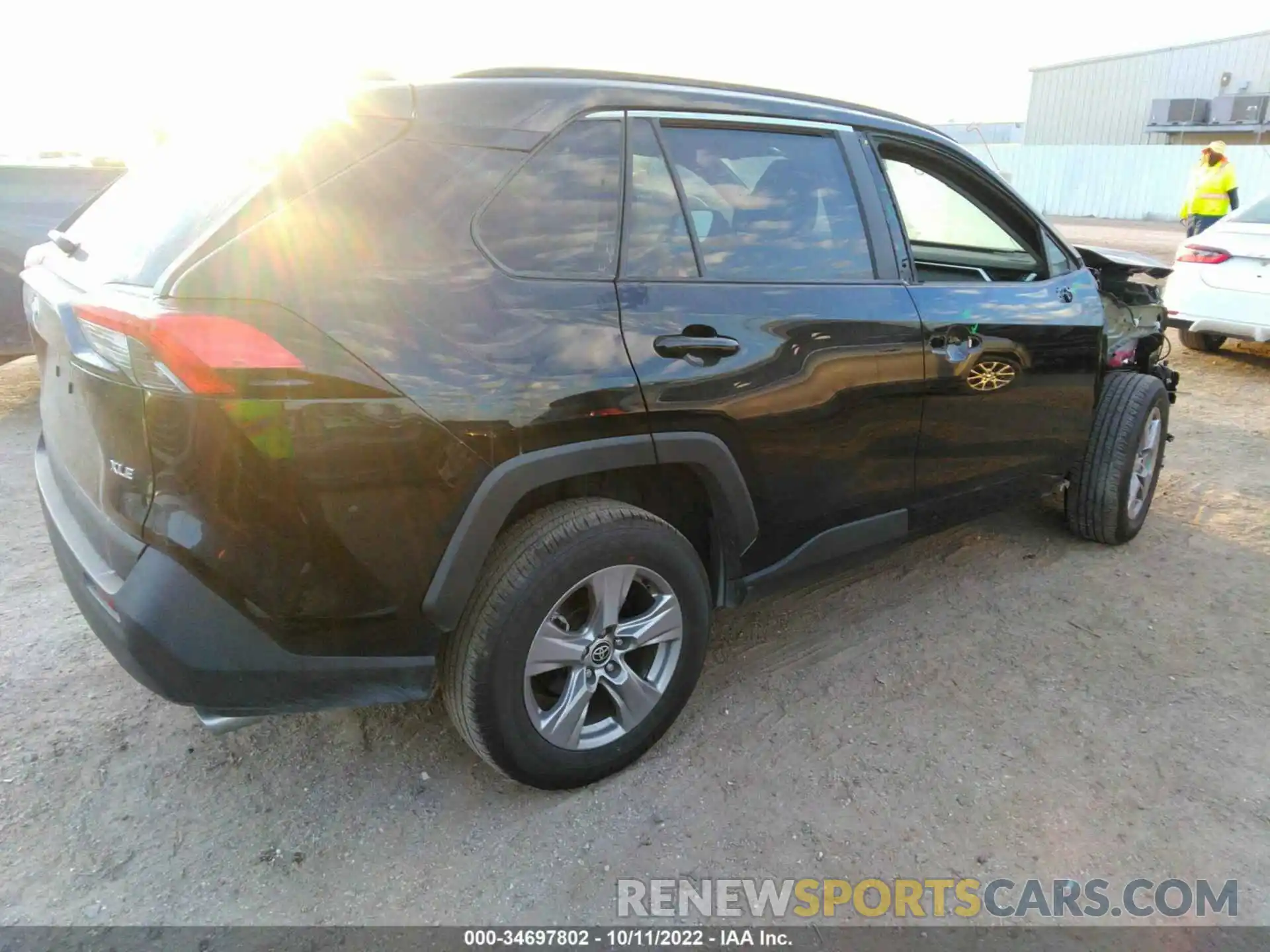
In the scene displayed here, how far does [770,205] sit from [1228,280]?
6.20 meters

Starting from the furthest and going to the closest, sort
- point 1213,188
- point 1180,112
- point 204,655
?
point 1180,112 < point 1213,188 < point 204,655

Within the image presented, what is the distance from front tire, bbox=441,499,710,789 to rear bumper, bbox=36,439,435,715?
18cm

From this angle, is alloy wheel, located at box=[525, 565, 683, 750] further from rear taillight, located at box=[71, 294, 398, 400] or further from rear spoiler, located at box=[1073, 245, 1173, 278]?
rear spoiler, located at box=[1073, 245, 1173, 278]

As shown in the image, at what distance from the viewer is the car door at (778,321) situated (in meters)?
2.38

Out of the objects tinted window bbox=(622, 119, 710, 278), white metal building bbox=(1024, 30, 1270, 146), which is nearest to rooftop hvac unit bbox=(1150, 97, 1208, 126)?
white metal building bbox=(1024, 30, 1270, 146)

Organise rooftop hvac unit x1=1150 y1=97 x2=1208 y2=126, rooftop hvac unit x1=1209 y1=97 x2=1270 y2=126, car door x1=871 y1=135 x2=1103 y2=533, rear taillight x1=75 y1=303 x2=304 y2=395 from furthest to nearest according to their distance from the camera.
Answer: rooftop hvac unit x1=1150 y1=97 x2=1208 y2=126 < rooftop hvac unit x1=1209 y1=97 x2=1270 y2=126 < car door x1=871 y1=135 x2=1103 y2=533 < rear taillight x1=75 y1=303 x2=304 y2=395

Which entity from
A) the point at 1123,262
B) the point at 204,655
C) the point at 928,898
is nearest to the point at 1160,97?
the point at 1123,262

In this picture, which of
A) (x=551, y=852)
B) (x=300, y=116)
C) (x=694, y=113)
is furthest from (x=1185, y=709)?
(x=300, y=116)

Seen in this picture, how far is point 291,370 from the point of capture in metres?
1.84

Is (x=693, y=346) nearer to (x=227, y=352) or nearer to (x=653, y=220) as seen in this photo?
(x=653, y=220)

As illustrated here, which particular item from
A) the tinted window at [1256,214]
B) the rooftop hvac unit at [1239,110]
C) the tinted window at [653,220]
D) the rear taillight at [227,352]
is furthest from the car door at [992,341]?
the rooftop hvac unit at [1239,110]

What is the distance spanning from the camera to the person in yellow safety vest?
11.6 m

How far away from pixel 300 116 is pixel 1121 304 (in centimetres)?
405

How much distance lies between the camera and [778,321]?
256cm
